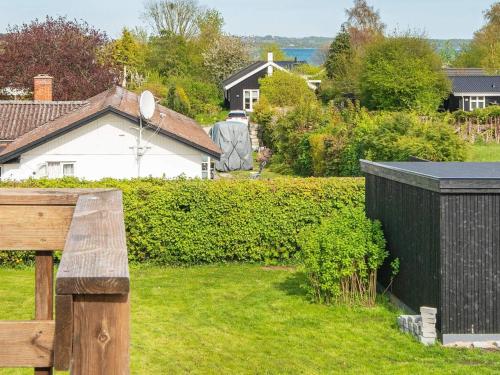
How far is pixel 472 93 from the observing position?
172ft

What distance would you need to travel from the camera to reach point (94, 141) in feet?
73.0

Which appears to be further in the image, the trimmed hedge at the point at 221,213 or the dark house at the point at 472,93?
the dark house at the point at 472,93

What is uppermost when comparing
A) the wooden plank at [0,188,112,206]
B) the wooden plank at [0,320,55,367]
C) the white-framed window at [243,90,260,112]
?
the white-framed window at [243,90,260,112]

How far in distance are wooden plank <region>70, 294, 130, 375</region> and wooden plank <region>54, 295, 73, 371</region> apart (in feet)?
0.08

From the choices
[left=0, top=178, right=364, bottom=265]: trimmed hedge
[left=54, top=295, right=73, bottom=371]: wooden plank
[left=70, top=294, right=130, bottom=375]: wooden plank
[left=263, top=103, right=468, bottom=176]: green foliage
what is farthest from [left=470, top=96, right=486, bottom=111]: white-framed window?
[left=70, top=294, right=130, bottom=375]: wooden plank

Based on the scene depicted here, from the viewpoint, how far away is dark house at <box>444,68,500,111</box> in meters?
52.1

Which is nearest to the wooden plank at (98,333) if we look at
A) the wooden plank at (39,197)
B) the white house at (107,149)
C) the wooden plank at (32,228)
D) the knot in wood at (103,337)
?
the knot in wood at (103,337)

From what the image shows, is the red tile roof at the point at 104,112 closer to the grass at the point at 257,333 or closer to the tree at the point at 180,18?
the grass at the point at 257,333

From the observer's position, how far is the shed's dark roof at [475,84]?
172ft

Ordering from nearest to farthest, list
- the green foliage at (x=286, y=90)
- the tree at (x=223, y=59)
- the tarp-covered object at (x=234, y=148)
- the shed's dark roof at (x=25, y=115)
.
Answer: the shed's dark roof at (x=25, y=115) < the tarp-covered object at (x=234, y=148) < the green foliage at (x=286, y=90) < the tree at (x=223, y=59)

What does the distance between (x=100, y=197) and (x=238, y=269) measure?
47.0 feet

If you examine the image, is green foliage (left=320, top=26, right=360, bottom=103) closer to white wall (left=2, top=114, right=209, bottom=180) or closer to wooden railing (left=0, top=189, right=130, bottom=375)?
white wall (left=2, top=114, right=209, bottom=180)

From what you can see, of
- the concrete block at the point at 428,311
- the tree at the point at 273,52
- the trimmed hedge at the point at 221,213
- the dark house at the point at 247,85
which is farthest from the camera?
the tree at the point at 273,52

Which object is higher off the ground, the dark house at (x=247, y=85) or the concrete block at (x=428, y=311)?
the dark house at (x=247, y=85)
